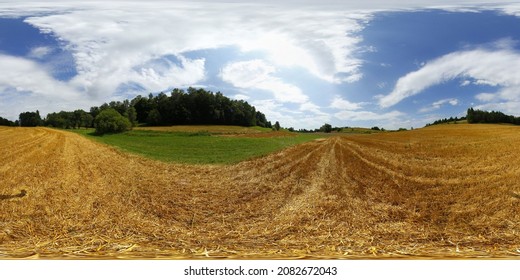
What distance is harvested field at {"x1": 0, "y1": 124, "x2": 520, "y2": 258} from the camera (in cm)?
342

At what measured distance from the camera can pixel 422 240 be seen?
3373 millimetres

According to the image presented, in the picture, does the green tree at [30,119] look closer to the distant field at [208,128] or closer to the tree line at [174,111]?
the tree line at [174,111]

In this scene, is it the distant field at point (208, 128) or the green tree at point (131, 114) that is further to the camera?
the distant field at point (208, 128)

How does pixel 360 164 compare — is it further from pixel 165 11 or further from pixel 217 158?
pixel 165 11

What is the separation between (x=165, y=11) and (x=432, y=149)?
3.23m

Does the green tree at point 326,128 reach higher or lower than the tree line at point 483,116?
lower

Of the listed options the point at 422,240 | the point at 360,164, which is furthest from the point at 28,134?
the point at 422,240

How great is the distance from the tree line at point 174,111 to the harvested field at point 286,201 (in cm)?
58

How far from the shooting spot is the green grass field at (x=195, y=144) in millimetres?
4148

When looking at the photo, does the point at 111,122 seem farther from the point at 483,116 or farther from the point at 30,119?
the point at 483,116

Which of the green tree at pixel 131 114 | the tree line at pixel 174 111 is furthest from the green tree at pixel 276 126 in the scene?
the green tree at pixel 131 114

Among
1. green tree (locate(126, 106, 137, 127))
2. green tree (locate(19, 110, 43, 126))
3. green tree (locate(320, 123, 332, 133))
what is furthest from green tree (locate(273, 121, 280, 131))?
green tree (locate(19, 110, 43, 126))

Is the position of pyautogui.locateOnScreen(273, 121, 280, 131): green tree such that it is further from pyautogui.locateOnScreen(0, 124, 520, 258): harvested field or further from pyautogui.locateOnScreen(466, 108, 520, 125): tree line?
pyautogui.locateOnScreen(466, 108, 520, 125): tree line

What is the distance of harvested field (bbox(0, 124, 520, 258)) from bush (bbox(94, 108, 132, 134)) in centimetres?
56
